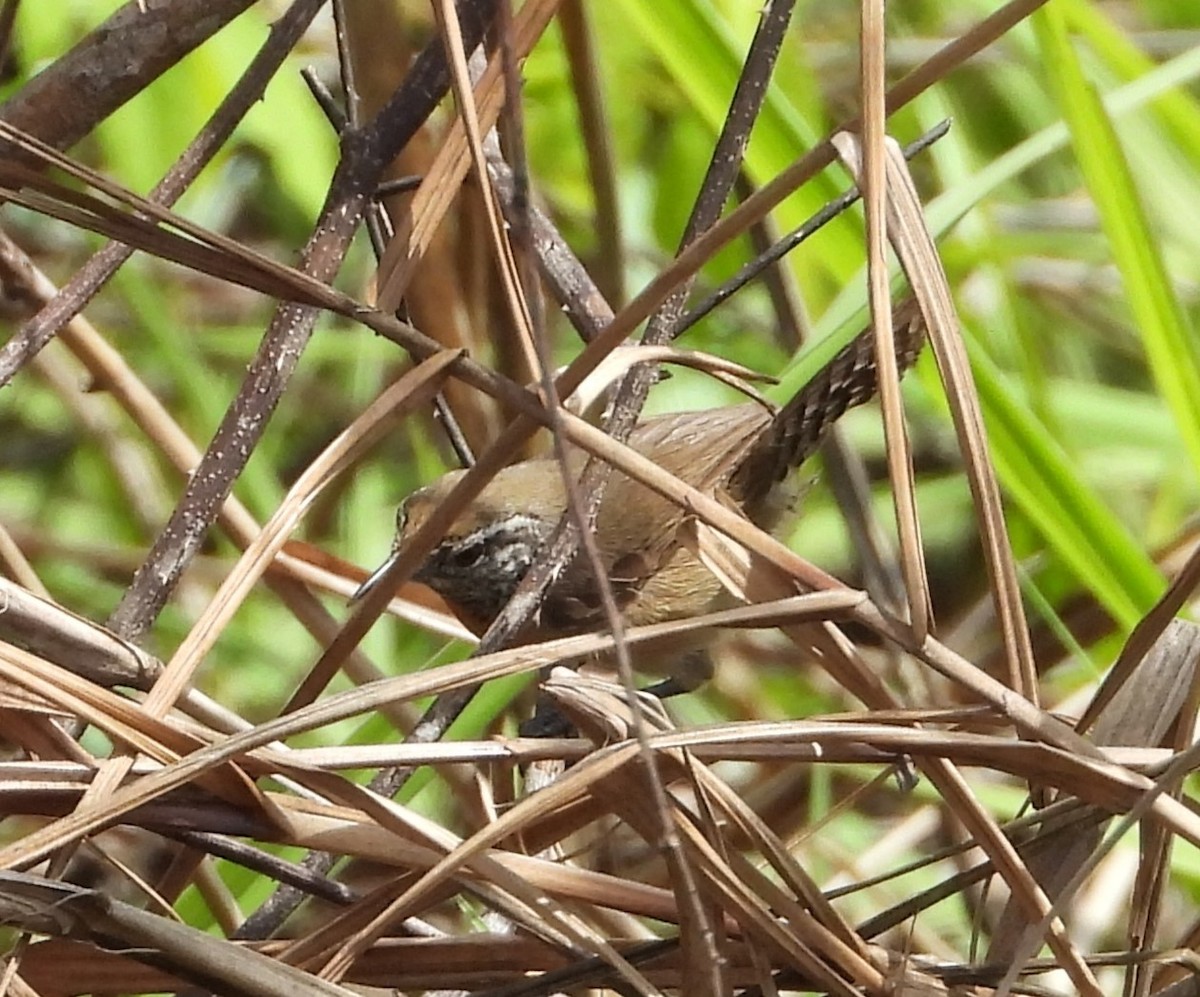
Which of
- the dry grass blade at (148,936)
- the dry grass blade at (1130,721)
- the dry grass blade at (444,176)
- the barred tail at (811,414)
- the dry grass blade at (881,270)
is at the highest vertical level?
the dry grass blade at (444,176)

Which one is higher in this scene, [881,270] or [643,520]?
[643,520]

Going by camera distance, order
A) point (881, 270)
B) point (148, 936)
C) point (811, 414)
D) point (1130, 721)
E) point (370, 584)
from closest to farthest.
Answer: point (148, 936) < point (881, 270) < point (1130, 721) < point (370, 584) < point (811, 414)

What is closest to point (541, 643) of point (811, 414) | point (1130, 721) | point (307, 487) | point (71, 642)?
point (307, 487)

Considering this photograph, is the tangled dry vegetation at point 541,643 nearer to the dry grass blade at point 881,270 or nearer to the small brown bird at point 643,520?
the dry grass blade at point 881,270

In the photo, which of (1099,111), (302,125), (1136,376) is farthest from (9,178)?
(1136,376)

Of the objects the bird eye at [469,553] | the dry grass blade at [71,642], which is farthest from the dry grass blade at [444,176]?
the bird eye at [469,553]

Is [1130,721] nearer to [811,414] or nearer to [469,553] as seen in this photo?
[811,414]

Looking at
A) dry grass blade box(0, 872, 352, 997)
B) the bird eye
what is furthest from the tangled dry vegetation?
the bird eye

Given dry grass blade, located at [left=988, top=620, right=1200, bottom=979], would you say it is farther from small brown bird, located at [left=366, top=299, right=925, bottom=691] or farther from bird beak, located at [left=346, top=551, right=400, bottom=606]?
small brown bird, located at [left=366, top=299, right=925, bottom=691]
